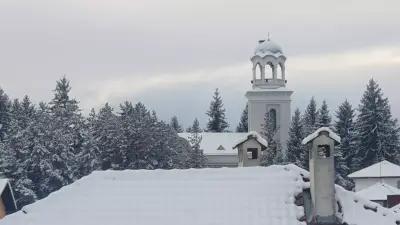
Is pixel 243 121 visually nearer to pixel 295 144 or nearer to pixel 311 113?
pixel 311 113

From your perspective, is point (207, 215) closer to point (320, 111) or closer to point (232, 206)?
point (232, 206)

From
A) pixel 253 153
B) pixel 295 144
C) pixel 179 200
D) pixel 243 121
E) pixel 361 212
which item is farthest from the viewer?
pixel 243 121

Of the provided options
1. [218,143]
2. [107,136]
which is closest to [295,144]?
[218,143]

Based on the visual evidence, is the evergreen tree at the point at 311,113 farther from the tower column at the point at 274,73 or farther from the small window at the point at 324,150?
the small window at the point at 324,150

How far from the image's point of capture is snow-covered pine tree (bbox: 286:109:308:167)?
86.4 m

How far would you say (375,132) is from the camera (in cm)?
9231

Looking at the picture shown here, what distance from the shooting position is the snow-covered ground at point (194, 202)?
21.8 m

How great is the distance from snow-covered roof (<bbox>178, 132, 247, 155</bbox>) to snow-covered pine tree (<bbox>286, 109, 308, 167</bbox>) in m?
8.83

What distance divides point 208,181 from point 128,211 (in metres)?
2.79

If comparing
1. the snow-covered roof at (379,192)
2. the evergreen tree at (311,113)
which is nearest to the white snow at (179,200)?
the snow-covered roof at (379,192)

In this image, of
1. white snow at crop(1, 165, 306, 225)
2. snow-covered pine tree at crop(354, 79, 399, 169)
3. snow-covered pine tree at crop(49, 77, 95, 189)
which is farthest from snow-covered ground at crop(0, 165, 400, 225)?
snow-covered pine tree at crop(354, 79, 399, 169)

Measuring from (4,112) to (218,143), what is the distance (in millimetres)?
25707

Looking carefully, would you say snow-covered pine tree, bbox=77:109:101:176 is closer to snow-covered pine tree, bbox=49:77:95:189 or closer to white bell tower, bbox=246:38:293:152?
snow-covered pine tree, bbox=49:77:95:189

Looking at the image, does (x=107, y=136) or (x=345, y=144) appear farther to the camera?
(x=345, y=144)
